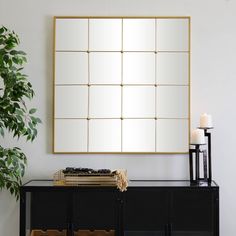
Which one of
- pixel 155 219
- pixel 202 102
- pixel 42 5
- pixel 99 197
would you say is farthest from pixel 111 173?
pixel 42 5

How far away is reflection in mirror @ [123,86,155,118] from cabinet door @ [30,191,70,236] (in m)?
0.73

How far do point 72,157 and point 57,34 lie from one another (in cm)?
86

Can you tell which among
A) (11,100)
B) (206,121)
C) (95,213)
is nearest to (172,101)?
(206,121)

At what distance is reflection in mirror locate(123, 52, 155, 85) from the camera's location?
120 inches

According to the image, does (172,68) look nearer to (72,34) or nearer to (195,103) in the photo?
(195,103)

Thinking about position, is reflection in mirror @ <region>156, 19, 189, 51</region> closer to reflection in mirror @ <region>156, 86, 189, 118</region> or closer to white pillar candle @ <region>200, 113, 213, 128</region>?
reflection in mirror @ <region>156, 86, 189, 118</region>

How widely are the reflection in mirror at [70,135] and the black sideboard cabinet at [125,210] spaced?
1.13ft

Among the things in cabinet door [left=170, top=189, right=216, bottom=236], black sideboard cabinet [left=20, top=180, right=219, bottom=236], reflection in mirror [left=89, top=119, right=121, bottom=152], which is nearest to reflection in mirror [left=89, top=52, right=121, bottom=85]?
reflection in mirror [left=89, top=119, right=121, bottom=152]

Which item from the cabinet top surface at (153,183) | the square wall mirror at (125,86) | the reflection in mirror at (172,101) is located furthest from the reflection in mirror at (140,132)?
the cabinet top surface at (153,183)

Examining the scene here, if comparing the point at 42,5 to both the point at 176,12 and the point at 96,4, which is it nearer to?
the point at 96,4

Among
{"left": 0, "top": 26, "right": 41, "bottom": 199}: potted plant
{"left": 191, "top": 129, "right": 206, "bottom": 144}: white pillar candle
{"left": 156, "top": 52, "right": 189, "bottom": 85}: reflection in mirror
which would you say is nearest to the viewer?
{"left": 0, "top": 26, "right": 41, "bottom": 199}: potted plant

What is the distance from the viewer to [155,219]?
2.79 m

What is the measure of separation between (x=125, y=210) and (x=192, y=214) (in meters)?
0.42

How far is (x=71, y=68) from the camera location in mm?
3066
